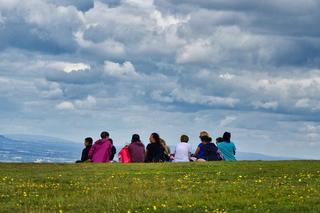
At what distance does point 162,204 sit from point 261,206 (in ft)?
11.5

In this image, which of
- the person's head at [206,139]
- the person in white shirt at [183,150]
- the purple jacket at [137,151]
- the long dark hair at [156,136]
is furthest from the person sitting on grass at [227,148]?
the purple jacket at [137,151]

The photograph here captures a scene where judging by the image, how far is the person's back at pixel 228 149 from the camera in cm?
4534

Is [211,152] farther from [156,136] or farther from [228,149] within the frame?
[156,136]

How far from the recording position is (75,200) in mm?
26562

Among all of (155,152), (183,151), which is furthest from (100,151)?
(183,151)

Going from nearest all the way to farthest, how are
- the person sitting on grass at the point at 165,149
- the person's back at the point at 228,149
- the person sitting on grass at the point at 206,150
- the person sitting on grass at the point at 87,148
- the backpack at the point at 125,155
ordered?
the person sitting on grass at the point at 206,150 < the person sitting on grass at the point at 165,149 < the backpack at the point at 125,155 < the person sitting on grass at the point at 87,148 < the person's back at the point at 228,149

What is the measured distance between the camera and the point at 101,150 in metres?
44.3

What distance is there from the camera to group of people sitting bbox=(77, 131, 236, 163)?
143 feet

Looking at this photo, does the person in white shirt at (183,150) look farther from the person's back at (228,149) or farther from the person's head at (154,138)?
the person's back at (228,149)

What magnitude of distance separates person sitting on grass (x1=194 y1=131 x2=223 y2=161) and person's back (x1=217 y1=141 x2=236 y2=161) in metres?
1.68

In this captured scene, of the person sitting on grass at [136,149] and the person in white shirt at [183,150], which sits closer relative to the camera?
the person in white shirt at [183,150]

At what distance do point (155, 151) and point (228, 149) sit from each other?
4962 millimetres

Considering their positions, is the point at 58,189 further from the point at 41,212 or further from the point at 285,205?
the point at 285,205

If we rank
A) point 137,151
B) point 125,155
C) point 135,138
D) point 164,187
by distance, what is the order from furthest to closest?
point 125,155 < point 137,151 < point 135,138 < point 164,187
